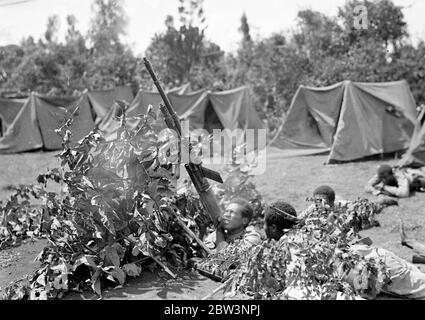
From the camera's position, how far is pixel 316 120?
412 inches

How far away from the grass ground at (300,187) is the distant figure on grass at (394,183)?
151 mm

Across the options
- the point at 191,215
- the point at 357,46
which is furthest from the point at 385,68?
the point at 191,215

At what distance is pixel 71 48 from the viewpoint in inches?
923

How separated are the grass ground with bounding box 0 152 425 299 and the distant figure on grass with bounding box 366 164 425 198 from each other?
0.15 m

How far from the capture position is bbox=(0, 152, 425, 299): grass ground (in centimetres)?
411

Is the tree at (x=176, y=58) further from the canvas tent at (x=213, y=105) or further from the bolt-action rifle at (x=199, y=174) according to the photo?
the bolt-action rifle at (x=199, y=174)

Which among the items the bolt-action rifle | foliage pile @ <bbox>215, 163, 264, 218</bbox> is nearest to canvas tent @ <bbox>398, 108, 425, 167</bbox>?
foliage pile @ <bbox>215, 163, 264, 218</bbox>

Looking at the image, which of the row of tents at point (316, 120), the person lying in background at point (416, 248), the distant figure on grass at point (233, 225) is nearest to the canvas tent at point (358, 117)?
the row of tents at point (316, 120)

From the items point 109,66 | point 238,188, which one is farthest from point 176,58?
point 238,188

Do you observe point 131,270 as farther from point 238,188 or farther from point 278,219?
point 238,188

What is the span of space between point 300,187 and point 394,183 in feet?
4.66

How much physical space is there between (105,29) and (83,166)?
23286 millimetres

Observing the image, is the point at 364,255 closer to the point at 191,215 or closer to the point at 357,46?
the point at 191,215
